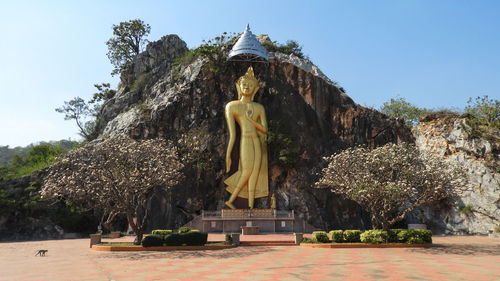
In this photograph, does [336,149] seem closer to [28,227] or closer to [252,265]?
[252,265]

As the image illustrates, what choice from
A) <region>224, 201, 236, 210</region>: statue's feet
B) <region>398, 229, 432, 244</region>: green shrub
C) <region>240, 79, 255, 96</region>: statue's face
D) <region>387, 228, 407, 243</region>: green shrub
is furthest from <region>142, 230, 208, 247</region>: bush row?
<region>240, 79, 255, 96</region>: statue's face

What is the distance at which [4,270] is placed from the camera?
12.0 meters

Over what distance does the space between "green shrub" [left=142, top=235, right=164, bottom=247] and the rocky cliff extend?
13071 millimetres

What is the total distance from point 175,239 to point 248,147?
572 inches

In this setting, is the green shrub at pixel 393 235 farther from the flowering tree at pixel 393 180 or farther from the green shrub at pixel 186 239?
the green shrub at pixel 186 239

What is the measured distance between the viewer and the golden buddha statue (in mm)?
31297

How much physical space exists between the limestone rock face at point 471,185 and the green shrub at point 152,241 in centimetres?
2041

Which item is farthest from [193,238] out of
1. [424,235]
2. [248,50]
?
[248,50]

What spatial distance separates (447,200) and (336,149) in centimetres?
987

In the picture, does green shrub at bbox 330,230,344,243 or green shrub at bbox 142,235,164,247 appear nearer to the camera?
green shrub at bbox 142,235,164,247

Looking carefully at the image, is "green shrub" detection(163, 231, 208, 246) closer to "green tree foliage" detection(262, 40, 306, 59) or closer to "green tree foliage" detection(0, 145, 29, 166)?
"green tree foliage" detection(262, 40, 306, 59)

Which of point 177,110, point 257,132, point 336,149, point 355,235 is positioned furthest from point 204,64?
point 355,235

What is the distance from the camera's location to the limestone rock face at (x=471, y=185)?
93.4 feet

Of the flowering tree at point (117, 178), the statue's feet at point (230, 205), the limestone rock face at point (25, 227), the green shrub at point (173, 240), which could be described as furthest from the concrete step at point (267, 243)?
the limestone rock face at point (25, 227)
